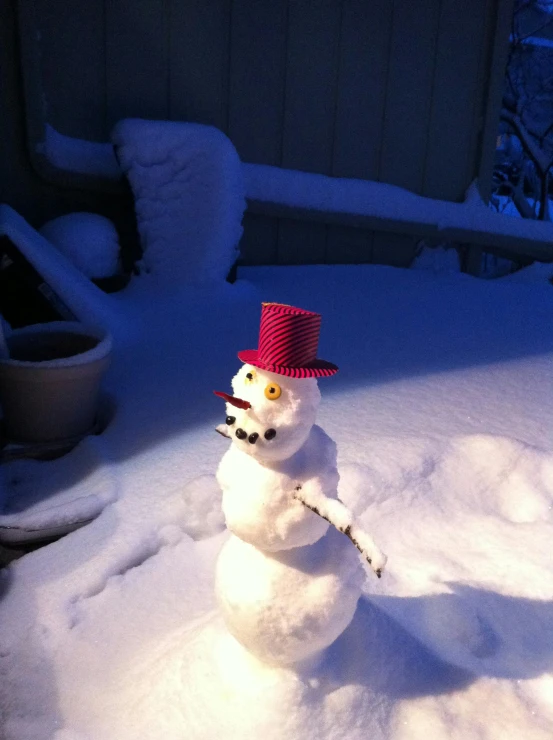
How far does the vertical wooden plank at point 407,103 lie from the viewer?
373 cm

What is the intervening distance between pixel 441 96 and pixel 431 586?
128 inches

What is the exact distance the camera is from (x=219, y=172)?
2.96 m

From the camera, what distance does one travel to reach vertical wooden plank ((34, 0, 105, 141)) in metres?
2.97

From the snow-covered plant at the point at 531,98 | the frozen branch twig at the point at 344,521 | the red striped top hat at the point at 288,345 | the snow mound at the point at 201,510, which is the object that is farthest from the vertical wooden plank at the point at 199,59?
the snow-covered plant at the point at 531,98

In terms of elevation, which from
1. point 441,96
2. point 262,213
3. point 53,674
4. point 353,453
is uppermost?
point 441,96

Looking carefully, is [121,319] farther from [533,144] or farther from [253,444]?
[533,144]

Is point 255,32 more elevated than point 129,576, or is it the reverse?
point 255,32

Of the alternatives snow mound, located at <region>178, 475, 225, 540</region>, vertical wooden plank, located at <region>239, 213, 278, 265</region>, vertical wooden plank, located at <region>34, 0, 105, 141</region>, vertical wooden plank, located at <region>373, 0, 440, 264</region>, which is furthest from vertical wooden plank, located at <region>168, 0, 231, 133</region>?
snow mound, located at <region>178, 475, 225, 540</region>

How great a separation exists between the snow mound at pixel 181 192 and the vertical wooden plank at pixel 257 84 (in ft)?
1.62

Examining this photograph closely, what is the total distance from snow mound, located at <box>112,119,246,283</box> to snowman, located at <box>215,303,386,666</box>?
2.08 metres

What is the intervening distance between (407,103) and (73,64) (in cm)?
182

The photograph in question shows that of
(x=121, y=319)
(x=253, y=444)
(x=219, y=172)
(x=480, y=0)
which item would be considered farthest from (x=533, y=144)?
(x=253, y=444)

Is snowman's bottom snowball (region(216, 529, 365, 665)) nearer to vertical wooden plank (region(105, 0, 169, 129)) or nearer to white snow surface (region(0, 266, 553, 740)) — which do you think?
white snow surface (region(0, 266, 553, 740))

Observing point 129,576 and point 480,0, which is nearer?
point 129,576
